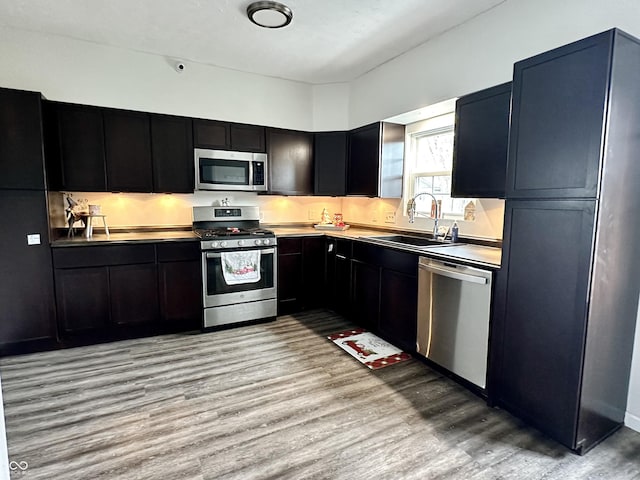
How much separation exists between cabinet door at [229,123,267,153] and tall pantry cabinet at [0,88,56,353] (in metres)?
1.75

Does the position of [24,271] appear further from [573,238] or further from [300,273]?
[573,238]

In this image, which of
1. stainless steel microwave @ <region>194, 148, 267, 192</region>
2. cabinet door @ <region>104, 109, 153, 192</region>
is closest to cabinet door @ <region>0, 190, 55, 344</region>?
→ cabinet door @ <region>104, 109, 153, 192</region>

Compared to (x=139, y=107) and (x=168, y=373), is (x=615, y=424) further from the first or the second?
(x=139, y=107)

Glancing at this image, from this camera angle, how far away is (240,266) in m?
3.61

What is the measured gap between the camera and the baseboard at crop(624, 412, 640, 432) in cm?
208

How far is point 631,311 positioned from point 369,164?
2.62 metres

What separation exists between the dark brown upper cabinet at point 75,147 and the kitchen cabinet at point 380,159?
8.83ft

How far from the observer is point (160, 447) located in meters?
1.93

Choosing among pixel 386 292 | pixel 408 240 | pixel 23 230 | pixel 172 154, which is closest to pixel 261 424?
pixel 386 292

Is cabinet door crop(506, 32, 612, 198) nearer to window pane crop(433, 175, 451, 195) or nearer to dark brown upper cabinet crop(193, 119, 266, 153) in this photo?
window pane crop(433, 175, 451, 195)

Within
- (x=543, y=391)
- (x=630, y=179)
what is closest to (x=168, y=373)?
(x=543, y=391)

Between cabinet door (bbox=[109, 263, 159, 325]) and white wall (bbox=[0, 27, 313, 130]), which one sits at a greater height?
white wall (bbox=[0, 27, 313, 130])

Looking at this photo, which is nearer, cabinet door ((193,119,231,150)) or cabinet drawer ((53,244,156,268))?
cabinet drawer ((53,244,156,268))

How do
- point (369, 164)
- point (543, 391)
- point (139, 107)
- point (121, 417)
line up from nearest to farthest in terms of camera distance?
point (543, 391) < point (121, 417) < point (139, 107) < point (369, 164)
